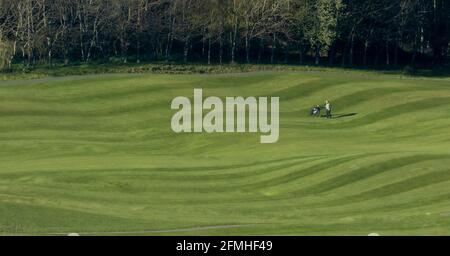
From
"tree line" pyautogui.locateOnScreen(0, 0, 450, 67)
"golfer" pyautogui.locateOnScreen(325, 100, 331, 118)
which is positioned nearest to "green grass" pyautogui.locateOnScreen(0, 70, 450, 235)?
"golfer" pyautogui.locateOnScreen(325, 100, 331, 118)

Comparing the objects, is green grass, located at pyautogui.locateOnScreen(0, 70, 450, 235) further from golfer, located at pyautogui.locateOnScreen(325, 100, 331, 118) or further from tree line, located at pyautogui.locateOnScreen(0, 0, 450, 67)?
tree line, located at pyautogui.locateOnScreen(0, 0, 450, 67)

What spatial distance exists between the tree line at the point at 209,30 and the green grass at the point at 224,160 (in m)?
12.2

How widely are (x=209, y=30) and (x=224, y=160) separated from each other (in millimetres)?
58200

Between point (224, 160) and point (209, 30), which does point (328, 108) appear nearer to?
point (224, 160)

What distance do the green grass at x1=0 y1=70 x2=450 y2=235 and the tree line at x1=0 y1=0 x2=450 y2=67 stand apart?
39.9ft

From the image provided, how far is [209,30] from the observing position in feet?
431

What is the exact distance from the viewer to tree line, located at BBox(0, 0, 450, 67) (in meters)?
127

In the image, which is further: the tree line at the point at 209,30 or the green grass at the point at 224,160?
the tree line at the point at 209,30

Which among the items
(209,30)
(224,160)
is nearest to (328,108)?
(224,160)

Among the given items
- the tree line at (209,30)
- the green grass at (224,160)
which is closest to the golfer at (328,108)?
the green grass at (224,160)

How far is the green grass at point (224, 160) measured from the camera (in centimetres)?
5134

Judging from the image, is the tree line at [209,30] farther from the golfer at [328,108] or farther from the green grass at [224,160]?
the golfer at [328,108]

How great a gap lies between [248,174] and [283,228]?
19.9m
